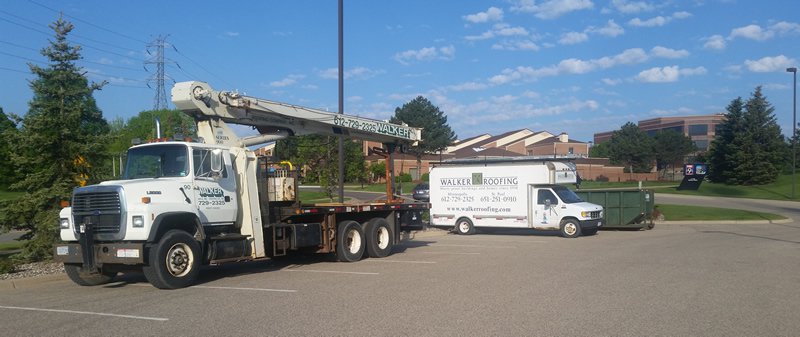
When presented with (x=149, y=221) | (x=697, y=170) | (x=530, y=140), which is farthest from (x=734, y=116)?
(x=149, y=221)

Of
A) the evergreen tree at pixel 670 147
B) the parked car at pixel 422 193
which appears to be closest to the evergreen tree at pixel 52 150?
the parked car at pixel 422 193

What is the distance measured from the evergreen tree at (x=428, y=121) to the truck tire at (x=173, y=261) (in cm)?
6909

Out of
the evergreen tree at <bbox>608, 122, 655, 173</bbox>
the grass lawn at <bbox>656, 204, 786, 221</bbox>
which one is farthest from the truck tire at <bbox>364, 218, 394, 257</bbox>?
the evergreen tree at <bbox>608, 122, 655, 173</bbox>

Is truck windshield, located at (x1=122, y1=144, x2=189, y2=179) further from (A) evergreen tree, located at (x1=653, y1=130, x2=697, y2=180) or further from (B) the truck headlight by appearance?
(A) evergreen tree, located at (x1=653, y1=130, x2=697, y2=180)

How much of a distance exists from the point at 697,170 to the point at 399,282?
149ft

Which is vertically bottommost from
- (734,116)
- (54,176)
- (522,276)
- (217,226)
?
(522,276)

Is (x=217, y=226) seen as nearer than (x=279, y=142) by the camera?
Yes

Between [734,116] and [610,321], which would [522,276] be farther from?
[734,116]

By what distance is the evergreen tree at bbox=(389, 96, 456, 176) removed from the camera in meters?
82.1

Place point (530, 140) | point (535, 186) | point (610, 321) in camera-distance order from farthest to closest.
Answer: point (530, 140), point (535, 186), point (610, 321)

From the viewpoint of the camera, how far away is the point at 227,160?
12859 millimetres

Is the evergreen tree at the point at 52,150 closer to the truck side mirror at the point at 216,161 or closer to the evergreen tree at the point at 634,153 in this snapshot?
the truck side mirror at the point at 216,161

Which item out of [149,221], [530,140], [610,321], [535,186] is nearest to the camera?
[610,321]

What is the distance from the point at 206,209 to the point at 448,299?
492cm
